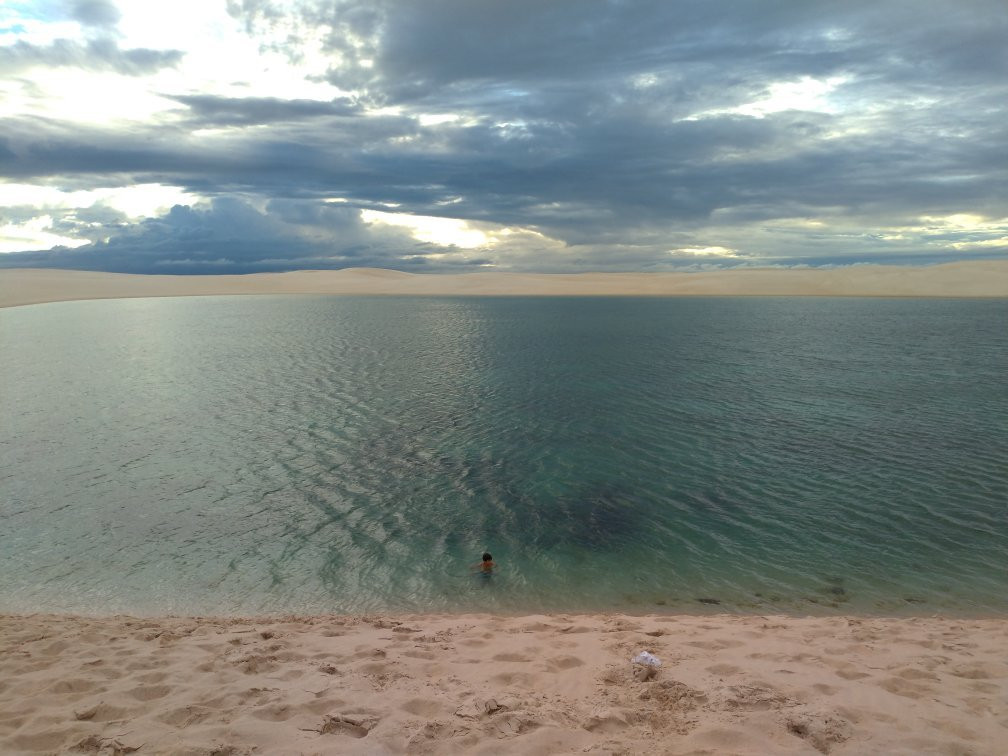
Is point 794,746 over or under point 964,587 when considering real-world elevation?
over

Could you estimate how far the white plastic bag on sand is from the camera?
8.00 meters

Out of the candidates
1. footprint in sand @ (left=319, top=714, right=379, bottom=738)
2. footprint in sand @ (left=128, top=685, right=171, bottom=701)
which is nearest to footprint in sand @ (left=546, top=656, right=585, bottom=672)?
footprint in sand @ (left=319, top=714, right=379, bottom=738)

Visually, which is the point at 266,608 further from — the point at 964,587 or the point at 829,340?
the point at 829,340

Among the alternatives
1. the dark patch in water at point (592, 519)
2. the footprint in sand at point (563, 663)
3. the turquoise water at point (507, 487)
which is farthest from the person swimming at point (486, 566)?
the footprint in sand at point (563, 663)

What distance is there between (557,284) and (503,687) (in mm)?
175480

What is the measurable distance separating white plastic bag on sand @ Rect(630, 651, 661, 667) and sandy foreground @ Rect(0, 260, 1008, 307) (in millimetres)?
120535

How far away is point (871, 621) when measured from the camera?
10352mm

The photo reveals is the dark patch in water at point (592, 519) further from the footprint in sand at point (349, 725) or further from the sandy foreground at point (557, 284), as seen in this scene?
the sandy foreground at point (557, 284)

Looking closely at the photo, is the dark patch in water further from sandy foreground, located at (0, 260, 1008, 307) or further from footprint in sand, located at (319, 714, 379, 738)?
sandy foreground, located at (0, 260, 1008, 307)

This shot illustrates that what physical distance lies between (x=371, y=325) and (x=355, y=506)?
174 ft

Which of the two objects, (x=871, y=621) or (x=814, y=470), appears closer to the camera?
(x=871, y=621)

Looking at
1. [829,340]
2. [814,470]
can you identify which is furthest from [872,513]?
[829,340]

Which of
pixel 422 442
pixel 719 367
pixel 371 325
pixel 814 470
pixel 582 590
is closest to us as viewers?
pixel 582 590

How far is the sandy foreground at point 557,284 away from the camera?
410 ft
